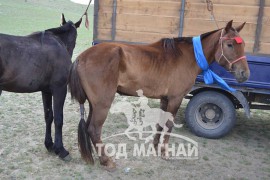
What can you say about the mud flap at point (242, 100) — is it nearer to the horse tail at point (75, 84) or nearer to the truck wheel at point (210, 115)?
the truck wheel at point (210, 115)

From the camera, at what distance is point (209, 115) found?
509 cm

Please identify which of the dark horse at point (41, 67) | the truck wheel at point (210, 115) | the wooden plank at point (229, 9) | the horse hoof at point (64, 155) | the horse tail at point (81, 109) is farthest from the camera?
the truck wheel at point (210, 115)

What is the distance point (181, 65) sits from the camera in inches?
159

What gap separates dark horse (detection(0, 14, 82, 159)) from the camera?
362cm

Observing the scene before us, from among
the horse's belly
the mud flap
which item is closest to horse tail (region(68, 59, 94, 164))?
the horse's belly

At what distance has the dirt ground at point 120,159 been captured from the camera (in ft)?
12.5

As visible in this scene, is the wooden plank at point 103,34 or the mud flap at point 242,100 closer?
the mud flap at point 242,100

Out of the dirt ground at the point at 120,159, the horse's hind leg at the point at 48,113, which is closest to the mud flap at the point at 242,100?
the dirt ground at the point at 120,159

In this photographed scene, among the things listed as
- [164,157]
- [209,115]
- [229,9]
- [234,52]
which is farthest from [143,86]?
[229,9]

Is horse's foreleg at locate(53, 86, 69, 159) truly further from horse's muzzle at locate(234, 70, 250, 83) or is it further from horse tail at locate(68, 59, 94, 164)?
horse's muzzle at locate(234, 70, 250, 83)

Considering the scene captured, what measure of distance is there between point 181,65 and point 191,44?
0.36 metres

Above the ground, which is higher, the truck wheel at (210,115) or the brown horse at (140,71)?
the brown horse at (140,71)

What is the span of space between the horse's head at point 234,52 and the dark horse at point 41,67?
1.98 m

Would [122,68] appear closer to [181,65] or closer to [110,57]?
[110,57]
